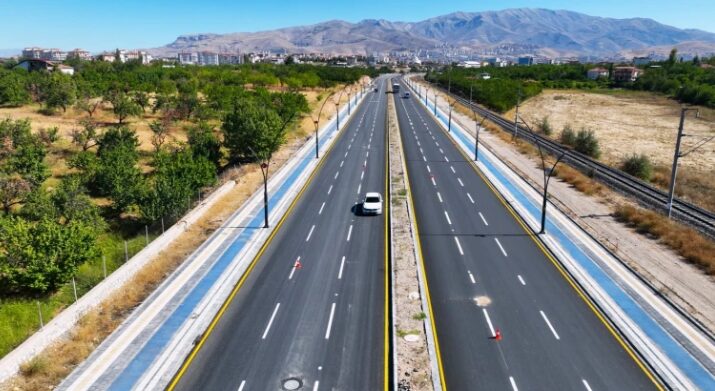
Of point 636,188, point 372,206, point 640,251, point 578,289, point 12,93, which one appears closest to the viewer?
point 578,289

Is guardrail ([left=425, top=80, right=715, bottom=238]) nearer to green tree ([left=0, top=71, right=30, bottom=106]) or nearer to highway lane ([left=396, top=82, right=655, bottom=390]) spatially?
highway lane ([left=396, top=82, right=655, bottom=390])

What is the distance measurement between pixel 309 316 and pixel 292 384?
5.28m

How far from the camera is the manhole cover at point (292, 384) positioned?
19.0m

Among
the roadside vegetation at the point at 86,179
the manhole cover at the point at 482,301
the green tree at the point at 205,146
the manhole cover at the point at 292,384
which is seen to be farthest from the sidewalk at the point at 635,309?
the green tree at the point at 205,146

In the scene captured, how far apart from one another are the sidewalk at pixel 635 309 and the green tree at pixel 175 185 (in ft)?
90.9

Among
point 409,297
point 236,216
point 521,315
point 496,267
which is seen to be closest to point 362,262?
point 409,297

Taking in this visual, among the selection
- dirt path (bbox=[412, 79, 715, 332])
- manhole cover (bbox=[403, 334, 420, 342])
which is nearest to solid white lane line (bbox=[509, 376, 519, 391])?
manhole cover (bbox=[403, 334, 420, 342])

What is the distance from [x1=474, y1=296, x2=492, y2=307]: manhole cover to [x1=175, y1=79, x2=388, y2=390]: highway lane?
493cm

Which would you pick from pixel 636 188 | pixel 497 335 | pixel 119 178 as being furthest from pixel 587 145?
pixel 119 178

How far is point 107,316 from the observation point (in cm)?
2392

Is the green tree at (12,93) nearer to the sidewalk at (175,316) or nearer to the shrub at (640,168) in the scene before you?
the sidewalk at (175,316)

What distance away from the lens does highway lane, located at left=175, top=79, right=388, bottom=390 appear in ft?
64.6

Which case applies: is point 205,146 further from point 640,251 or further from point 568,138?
point 568,138

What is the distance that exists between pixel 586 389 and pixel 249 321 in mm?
15330
